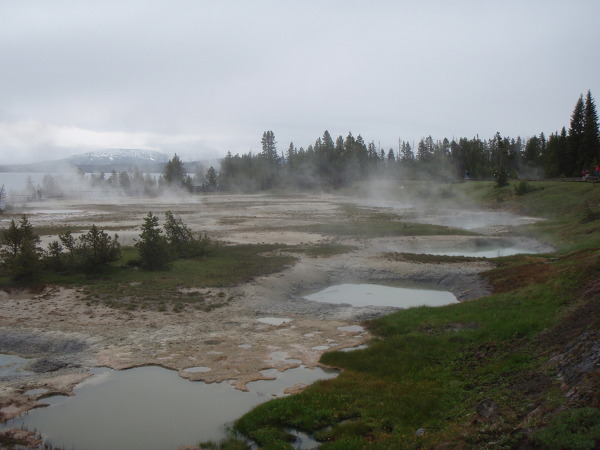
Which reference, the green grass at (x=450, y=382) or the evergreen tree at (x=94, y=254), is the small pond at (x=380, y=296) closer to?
the green grass at (x=450, y=382)

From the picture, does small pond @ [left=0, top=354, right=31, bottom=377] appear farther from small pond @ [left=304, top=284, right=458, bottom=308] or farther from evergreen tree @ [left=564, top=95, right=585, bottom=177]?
evergreen tree @ [left=564, top=95, right=585, bottom=177]

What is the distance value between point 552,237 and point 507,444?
36185 millimetres

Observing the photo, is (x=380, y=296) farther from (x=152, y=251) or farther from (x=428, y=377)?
(x=152, y=251)

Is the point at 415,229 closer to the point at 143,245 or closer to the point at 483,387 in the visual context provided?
the point at 143,245

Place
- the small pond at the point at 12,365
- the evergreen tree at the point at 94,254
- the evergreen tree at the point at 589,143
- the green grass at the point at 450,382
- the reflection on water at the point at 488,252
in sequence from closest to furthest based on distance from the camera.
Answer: the green grass at the point at 450,382
the small pond at the point at 12,365
the evergreen tree at the point at 94,254
the reflection on water at the point at 488,252
the evergreen tree at the point at 589,143

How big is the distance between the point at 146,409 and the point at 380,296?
15.7 meters

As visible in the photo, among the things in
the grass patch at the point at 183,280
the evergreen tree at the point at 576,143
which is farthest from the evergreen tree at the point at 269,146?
the grass patch at the point at 183,280

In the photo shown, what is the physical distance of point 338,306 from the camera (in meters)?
24.3

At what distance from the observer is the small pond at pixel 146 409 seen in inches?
486

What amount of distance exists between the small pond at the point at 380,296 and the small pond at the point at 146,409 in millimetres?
9813

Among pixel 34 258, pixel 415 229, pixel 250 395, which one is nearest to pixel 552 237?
pixel 415 229

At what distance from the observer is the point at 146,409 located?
13891mm

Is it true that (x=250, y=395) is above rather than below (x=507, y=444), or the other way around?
below

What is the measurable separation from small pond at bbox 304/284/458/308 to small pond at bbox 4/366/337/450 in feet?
32.2
